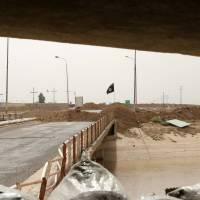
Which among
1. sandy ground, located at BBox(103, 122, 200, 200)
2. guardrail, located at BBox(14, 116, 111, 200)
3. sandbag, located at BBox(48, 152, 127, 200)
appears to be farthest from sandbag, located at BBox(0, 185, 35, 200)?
sandy ground, located at BBox(103, 122, 200, 200)

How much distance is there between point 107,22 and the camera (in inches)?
215

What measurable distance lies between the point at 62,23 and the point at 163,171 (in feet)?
106

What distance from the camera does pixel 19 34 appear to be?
6.29m

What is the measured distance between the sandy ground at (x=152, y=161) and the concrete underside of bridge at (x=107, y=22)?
64.4 feet

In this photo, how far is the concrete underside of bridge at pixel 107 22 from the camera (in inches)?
187

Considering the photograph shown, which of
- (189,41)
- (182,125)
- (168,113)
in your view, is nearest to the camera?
(189,41)

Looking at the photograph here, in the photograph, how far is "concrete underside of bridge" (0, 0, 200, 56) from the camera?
4.75 metres

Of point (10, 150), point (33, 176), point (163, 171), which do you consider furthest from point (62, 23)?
point (163, 171)

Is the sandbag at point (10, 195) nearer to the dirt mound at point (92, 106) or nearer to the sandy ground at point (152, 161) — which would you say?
the sandy ground at point (152, 161)

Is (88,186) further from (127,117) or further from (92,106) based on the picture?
(92,106)

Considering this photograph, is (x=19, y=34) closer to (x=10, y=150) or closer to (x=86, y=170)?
(x=86, y=170)

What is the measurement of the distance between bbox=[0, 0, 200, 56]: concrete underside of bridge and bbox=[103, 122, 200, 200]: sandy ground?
19.6m

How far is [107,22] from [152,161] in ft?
123

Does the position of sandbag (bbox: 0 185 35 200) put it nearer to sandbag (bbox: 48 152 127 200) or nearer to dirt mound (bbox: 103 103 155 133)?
sandbag (bbox: 48 152 127 200)
